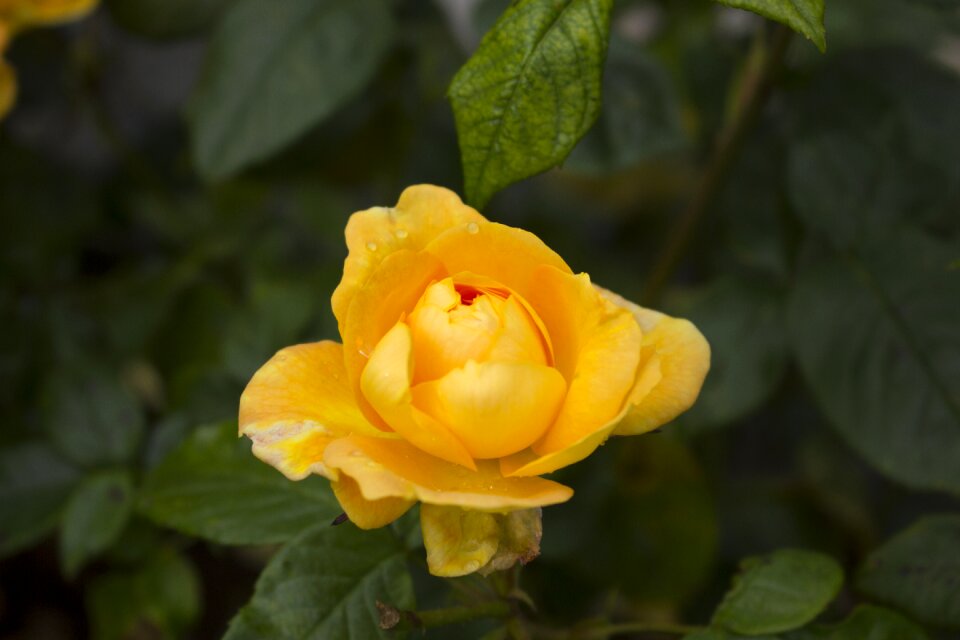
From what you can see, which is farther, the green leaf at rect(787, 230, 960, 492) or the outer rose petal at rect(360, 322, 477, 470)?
the green leaf at rect(787, 230, 960, 492)

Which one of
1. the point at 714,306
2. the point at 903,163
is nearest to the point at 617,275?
the point at 714,306

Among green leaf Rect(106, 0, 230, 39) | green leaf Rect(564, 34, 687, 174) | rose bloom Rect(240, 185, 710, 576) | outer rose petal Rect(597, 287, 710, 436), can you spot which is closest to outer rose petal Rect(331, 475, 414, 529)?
rose bloom Rect(240, 185, 710, 576)

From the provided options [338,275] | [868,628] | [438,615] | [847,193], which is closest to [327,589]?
[438,615]

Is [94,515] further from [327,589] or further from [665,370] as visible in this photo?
[665,370]

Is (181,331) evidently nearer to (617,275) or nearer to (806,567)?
(617,275)

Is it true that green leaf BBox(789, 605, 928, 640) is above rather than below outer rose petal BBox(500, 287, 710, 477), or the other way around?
below

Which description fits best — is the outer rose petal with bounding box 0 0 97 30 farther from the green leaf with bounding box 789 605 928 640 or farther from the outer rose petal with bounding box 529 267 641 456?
the green leaf with bounding box 789 605 928 640

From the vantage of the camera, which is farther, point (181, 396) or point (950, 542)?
point (181, 396)
